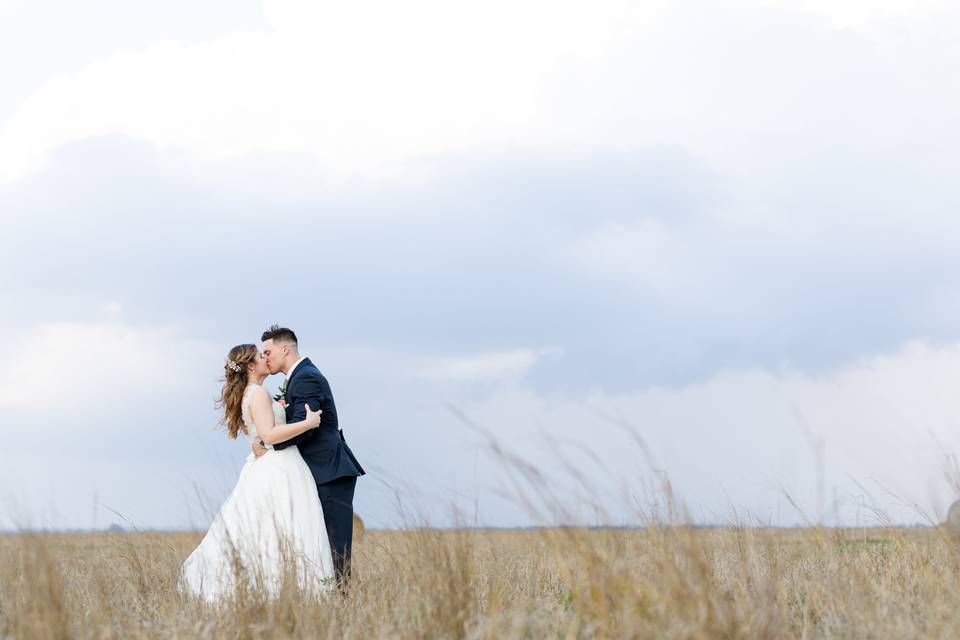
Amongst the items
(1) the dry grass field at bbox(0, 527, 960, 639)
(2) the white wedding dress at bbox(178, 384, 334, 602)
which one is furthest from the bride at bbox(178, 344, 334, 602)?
→ (1) the dry grass field at bbox(0, 527, 960, 639)

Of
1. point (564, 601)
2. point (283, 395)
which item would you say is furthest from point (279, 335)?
point (564, 601)

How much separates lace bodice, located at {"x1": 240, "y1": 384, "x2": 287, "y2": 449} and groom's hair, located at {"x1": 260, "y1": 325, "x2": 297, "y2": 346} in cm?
45

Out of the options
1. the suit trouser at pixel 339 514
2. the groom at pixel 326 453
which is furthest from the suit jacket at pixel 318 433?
the suit trouser at pixel 339 514

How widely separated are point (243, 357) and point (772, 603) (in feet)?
17.5

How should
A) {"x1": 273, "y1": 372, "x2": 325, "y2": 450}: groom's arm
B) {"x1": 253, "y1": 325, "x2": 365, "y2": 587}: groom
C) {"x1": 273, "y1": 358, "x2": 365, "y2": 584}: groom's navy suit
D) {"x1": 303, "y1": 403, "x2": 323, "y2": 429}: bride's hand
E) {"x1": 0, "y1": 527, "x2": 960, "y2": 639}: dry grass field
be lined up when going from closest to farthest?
{"x1": 0, "y1": 527, "x2": 960, "y2": 639}: dry grass field < {"x1": 303, "y1": 403, "x2": 323, "y2": 429}: bride's hand < {"x1": 273, "y1": 372, "x2": 325, "y2": 450}: groom's arm < {"x1": 273, "y1": 358, "x2": 365, "y2": 584}: groom's navy suit < {"x1": 253, "y1": 325, "x2": 365, "y2": 587}: groom

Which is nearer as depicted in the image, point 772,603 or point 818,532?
point 772,603

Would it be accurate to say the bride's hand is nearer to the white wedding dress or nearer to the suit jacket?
the suit jacket

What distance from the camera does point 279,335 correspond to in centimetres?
882

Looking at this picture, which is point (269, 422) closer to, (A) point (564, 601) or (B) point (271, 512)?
(B) point (271, 512)

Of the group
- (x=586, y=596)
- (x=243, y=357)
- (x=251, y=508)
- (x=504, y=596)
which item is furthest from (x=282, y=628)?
(x=243, y=357)

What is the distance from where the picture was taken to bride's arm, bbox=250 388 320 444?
8.33m

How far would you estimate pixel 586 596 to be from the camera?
5.57 meters

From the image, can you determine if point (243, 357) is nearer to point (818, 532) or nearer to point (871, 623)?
point (818, 532)

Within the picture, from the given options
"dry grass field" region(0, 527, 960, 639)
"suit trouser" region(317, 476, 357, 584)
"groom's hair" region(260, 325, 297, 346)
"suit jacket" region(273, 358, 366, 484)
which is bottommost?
"dry grass field" region(0, 527, 960, 639)
